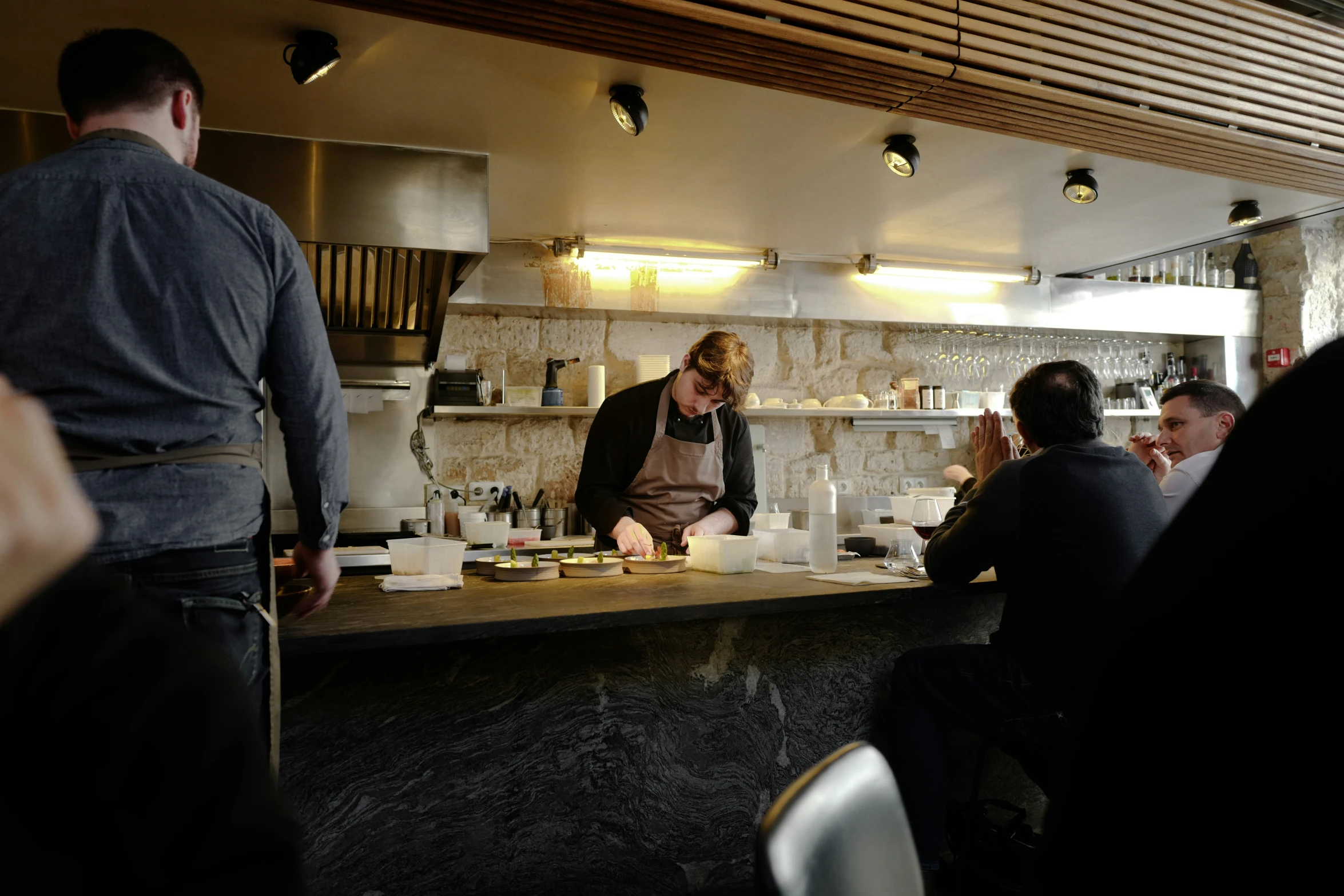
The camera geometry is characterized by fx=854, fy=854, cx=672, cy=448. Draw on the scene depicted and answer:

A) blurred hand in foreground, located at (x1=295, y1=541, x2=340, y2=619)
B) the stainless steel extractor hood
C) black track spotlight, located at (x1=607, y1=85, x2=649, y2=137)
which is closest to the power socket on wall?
the stainless steel extractor hood

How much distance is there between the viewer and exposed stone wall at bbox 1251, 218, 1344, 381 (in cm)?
649

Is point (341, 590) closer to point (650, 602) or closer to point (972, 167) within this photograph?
point (650, 602)

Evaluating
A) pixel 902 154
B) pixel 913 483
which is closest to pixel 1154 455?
pixel 902 154

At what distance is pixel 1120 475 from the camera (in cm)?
254

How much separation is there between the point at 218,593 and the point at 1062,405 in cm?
232

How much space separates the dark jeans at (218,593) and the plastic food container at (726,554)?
153 centimetres

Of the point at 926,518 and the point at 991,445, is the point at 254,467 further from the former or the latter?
the point at 991,445

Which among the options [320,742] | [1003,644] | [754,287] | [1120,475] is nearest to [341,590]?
[320,742]

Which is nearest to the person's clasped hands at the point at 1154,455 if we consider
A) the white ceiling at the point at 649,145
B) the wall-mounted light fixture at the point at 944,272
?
the white ceiling at the point at 649,145

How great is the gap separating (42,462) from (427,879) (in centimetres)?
214

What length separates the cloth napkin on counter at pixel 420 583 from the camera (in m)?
2.53

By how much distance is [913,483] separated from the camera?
21.5ft

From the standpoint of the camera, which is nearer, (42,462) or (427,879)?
(42,462)

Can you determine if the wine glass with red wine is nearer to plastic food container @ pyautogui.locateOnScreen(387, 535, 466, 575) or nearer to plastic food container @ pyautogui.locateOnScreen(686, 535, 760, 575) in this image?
plastic food container @ pyautogui.locateOnScreen(686, 535, 760, 575)
